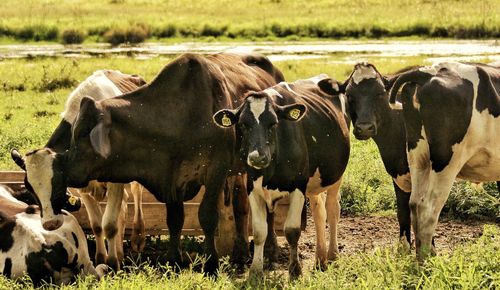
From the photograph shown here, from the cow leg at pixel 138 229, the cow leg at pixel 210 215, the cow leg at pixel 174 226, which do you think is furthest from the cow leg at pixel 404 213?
the cow leg at pixel 138 229

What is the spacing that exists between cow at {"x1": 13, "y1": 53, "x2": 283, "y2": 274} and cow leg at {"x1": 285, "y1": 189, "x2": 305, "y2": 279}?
815mm

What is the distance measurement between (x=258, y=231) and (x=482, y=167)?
213cm

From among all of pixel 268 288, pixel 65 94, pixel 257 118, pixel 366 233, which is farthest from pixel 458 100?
pixel 65 94

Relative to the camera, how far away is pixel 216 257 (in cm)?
975

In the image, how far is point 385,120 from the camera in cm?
1005

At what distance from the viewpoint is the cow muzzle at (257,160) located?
28.5 ft

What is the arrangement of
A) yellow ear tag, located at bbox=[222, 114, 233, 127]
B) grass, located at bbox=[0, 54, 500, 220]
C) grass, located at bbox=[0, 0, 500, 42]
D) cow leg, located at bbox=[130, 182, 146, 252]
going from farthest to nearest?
1. grass, located at bbox=[0, 0, 500, 42]
2. grass, located at bbox=[0, 54, 500, 220]
3. cow leg, located at bbox=[130, 182, 146, 252]
4. yellow ear tag, located at bbox=[222, 114, 233, 127]

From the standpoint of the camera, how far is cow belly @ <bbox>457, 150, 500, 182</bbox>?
29.3ft

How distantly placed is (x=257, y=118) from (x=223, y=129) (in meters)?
0.82

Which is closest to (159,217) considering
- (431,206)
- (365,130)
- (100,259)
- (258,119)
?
(100,259)

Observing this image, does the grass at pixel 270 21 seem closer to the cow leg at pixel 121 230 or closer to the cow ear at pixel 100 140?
the cow leg at pixel 121 230

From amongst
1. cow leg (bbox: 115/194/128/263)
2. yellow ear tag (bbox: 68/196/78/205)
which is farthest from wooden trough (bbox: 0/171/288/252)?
yellow ear tag (bbox: 68/196/78/205)

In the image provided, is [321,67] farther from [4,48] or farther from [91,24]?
[91,24]

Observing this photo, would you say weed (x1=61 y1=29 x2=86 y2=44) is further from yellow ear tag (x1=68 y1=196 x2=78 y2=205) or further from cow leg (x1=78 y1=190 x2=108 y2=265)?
yellow ear tag (x1=68 y1=196 x2=78 y2=205)
